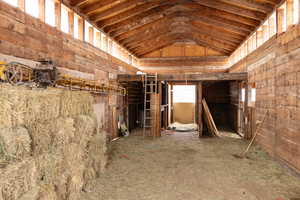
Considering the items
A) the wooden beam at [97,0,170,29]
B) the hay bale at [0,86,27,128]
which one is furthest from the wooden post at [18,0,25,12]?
the wooden beam at [97,0,170,29]

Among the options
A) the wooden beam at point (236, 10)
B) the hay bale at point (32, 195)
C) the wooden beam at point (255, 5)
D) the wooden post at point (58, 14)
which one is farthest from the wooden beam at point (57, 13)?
the wooden beam at point (255, 5)

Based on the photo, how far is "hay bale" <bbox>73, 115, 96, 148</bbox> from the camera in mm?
3127

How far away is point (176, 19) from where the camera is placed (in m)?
7.80

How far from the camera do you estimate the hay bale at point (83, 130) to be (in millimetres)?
3127

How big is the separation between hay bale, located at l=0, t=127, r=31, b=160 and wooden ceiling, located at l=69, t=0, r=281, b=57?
428 cm

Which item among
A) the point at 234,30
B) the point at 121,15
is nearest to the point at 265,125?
the point at 234,30

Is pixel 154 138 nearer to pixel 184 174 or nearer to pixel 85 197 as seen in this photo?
pixel 184 174

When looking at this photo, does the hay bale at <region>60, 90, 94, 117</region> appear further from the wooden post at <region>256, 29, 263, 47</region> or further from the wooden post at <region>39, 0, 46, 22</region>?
the wooden post at <region>256, 29, 263, 47</region>

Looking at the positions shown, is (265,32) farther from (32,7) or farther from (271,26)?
(32,7)

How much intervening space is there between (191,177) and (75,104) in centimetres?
275

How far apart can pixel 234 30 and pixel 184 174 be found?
5.80m

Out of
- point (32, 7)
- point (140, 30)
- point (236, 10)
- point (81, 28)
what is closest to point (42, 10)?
point (32, 7)

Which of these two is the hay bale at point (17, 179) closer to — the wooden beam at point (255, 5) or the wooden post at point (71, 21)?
the wooden post at point (71, 21)

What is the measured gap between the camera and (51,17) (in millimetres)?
4449
